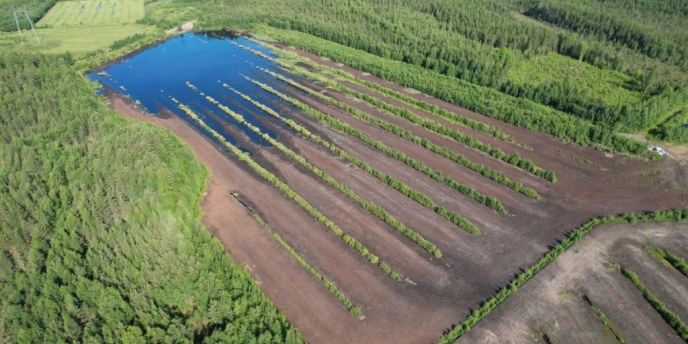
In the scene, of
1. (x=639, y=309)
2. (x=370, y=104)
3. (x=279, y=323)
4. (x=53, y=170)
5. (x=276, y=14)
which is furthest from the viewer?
(x=276, y=14)

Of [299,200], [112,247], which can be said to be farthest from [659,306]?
[112,247]

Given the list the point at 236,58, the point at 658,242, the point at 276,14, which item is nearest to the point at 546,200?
the point at 658,242

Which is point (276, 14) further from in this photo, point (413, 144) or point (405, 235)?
point (405, 235)

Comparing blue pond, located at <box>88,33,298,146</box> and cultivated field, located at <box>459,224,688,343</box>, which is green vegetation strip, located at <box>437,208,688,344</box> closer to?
cultivated field, located at <box>459,224,688,343</box>

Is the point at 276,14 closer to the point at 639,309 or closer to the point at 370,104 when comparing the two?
the point at 370,104

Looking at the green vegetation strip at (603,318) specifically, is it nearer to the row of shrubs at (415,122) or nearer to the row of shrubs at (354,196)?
the row of shrubs at (354,196)

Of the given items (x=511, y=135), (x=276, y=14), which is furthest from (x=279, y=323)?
(x=276, y=14)

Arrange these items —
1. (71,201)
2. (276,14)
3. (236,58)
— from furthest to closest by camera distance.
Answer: (276,14), (236,58), (71,201)

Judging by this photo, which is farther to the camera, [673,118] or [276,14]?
[276,14]
